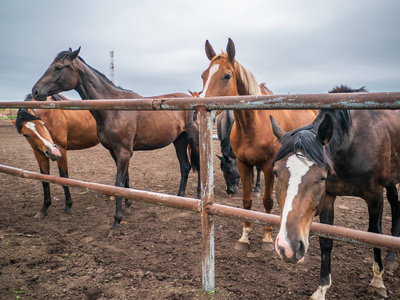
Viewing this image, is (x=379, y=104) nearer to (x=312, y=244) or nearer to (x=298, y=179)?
(x=298, y=179)

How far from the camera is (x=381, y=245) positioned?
3.83 feet

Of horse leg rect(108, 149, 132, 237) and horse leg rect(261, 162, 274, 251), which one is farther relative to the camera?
horse leg rect(108, 149, 132, 237)

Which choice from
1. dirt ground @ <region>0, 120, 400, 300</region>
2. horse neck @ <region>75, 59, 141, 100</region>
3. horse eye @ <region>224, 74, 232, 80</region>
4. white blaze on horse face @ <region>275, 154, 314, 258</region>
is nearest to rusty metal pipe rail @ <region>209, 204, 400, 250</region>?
white blaze on horse face @ <region>275, 154, 314, 258</region>

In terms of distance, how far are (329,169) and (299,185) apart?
0.22 m

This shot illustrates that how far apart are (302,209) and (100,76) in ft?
11.4

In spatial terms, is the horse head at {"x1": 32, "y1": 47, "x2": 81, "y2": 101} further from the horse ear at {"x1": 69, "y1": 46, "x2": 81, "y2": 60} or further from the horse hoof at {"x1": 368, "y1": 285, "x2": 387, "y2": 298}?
the horse hoof at {"x1": 368, "y1": 285, "x2": 387, "y2": 298}

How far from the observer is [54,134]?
405 centimetres

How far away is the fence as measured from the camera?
45.9 inches

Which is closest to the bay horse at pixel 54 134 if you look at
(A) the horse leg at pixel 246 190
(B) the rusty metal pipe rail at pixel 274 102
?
(B) the rusty metal pipe rail at pixel 274 102

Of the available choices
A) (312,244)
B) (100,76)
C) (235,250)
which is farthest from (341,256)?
(100,76)

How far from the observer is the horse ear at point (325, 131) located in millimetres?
1425

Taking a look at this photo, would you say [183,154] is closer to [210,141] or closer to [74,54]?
[74,54]

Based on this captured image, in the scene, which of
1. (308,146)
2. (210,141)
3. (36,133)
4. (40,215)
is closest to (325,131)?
(308,146)

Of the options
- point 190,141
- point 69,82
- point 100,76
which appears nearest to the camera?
point 69,82
